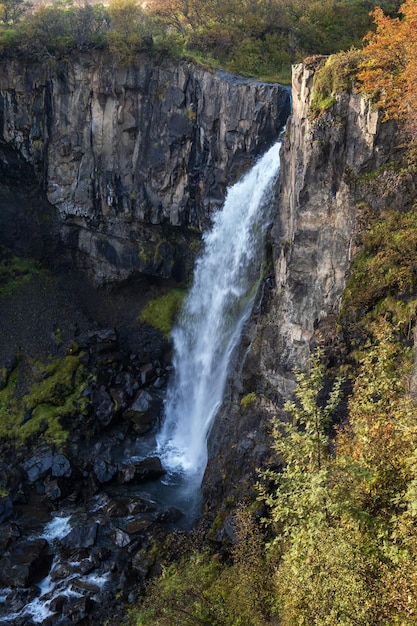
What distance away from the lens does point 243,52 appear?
110 feet

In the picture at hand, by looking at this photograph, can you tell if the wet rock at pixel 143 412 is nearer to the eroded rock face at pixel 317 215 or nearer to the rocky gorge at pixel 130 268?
the rocky gorge at pixel 130 268

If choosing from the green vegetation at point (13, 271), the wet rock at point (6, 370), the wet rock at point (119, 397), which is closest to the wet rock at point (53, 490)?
the wet rock at point (119, 397)

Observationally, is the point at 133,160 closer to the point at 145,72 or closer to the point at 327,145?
the point at 145,72

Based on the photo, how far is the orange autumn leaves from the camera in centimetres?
1520

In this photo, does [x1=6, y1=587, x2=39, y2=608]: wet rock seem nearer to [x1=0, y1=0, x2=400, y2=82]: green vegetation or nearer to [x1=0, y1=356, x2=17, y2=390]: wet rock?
[x1=0, y1=356, x2=17, y2=390]: wet rock

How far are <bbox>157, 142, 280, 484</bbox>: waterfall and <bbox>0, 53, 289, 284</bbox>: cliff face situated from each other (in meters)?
1.96

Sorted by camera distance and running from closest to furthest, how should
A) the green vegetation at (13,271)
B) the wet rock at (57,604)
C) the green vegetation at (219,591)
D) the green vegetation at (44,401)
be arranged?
1. the green vegetation at (219,591)
2. the wet rock at (57,604)
3. the green vegetation at (44,401)
4. the green vegetation at (13,271)

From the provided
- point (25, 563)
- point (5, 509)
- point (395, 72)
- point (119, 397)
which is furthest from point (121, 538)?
point (395, 72)

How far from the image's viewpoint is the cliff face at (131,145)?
28344mm

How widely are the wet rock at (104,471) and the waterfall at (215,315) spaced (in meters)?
2.63

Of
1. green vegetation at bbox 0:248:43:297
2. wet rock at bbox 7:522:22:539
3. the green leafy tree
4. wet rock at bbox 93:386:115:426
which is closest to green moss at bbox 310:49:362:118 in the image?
the green leafy tree

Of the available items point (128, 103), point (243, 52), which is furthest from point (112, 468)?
point (243, 52)

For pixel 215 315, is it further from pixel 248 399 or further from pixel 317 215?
pixel 317 215

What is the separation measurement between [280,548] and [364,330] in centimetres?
713
